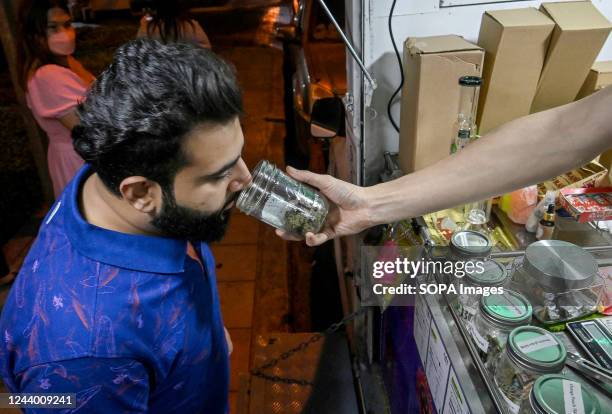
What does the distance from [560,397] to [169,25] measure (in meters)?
3.22

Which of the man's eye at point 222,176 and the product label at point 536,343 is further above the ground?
the man's eye at point 222,176

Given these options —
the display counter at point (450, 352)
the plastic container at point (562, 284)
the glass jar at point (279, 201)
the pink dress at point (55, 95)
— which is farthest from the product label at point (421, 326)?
the pink dress at point (55, 95)

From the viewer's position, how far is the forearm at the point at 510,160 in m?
1.02

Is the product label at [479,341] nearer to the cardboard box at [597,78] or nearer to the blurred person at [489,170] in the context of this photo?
the blurred person at [489,170]

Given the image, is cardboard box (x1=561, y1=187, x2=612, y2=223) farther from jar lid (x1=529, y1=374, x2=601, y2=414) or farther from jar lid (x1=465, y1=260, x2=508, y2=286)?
jar lid (x1=529, y1=374, x2=601, y2=414)

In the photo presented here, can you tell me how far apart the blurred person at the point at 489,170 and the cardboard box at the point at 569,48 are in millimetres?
369

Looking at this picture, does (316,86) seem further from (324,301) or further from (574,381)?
(574,381)

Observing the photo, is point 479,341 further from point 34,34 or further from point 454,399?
point 34,34

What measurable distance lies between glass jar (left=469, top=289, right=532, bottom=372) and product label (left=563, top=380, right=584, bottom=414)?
0.16 meters

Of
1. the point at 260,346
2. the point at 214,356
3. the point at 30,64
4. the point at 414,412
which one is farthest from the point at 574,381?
the point at 30,64

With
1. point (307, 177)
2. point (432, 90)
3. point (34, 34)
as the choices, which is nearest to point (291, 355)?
point (307, 177)

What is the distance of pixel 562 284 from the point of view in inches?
39.2

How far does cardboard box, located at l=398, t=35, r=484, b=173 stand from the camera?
4.41 ft

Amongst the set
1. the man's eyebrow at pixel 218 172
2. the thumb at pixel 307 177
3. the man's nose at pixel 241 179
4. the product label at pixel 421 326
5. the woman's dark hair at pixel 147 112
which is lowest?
the product label at pixel 421 326
